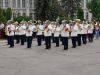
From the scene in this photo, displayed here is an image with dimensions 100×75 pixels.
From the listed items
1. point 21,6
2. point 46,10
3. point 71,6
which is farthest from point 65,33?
point 21,6

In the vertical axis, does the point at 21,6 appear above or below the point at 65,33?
above

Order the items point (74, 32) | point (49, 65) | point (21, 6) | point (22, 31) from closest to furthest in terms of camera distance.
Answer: point (49, 65)
point (74, 32)
point (22, 31)
point (21, 6)

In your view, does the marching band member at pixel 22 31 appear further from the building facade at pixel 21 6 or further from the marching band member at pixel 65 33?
the building facade at pixel 21 6

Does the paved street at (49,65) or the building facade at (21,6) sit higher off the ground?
the building facade at (21,6)

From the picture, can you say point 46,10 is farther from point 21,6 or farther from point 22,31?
point 22,31

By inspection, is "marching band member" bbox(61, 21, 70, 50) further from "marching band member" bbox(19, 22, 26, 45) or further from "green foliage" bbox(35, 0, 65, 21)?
"green foliage" bbox(35, 0, 65, 21)

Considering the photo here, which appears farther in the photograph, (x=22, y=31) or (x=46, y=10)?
(x=46, y=10)

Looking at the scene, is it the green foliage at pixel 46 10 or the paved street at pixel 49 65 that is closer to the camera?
the paved street at pixel 49 65

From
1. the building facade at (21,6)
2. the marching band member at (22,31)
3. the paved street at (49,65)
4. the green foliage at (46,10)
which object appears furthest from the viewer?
the building facade at (21,6)

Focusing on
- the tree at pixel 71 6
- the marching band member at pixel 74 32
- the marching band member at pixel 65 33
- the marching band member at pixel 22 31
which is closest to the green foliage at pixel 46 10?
the tree at pixel 71 6

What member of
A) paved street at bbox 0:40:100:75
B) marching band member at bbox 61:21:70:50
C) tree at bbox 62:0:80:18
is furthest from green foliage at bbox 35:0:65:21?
paved street at bbox 0:40:100:75

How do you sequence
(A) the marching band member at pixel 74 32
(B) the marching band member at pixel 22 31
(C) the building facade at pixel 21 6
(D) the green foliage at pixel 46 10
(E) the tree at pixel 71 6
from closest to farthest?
(A) the marching band member at pixel 74 32 < (B) the marching band member at pixel 22 31 < (D) the green foliage at pixel 46 10 < (E) the tree at pixel 71 6 < (C) the building facade at pixel 21 6

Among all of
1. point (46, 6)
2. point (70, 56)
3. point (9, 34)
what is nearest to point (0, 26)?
point (9, 34)

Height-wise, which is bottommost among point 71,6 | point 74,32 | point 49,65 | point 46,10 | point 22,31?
point 49,65
